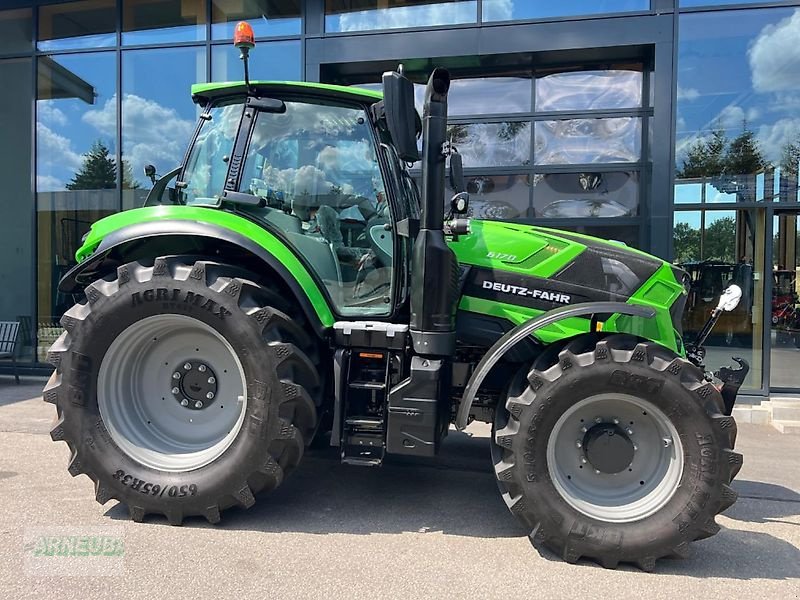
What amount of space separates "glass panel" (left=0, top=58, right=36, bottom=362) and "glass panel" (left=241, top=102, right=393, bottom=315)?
7170 millimetres

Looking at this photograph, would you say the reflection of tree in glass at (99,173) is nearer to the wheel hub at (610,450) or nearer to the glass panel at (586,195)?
the glass panel at (586,195)

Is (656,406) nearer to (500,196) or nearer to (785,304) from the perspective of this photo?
(500,196)

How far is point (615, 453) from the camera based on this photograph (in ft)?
10.8

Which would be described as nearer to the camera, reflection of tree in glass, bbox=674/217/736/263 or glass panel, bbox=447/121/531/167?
reflection of tree in glass, bbox=674/217/736/263

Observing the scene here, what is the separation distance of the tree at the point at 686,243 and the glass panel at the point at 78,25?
27.6ft

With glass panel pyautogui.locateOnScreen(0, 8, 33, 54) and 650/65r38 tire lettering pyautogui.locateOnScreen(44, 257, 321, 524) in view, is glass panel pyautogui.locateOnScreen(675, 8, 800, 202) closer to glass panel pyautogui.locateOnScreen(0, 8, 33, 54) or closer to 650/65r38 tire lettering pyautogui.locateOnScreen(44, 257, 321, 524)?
650/65r38 tire lettering pyautogui.locateOnScreen(44, 257, 321, 524)

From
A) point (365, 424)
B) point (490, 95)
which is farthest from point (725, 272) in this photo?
point (365, 424)

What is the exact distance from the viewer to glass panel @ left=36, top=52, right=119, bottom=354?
8984 millimetres

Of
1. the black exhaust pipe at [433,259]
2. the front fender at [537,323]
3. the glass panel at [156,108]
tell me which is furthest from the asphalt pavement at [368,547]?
the glass panel at [156,108]

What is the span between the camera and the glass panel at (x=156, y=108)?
8688 millimetres

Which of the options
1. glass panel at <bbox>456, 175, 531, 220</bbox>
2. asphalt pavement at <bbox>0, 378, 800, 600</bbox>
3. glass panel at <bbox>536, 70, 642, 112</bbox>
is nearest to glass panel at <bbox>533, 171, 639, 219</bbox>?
glass panel at <bbox>456, 175, 531, 220</bbox>

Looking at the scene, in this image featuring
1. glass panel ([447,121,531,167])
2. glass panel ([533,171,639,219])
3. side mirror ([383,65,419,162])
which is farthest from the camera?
glass panel ([447,121,531,167])

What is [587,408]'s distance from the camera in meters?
3.35

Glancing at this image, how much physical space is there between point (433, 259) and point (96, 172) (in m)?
7.61
